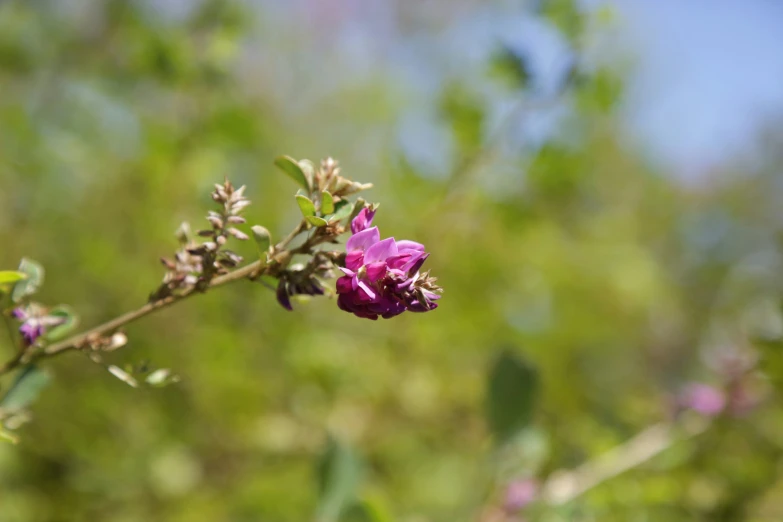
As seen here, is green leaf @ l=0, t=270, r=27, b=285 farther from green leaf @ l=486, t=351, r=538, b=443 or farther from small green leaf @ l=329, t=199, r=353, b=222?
green leaf @ l=486, t=351, r=538, b=443

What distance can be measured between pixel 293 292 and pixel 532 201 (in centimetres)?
77

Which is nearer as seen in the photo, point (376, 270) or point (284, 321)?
point (376, 270)

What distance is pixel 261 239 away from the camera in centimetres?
36

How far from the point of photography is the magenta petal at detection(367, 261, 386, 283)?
34 centimetres

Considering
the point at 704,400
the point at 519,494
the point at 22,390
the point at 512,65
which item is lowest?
the point at 22,390

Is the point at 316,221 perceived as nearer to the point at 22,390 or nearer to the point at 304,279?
the point at 304,279

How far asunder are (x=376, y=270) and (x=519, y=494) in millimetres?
607

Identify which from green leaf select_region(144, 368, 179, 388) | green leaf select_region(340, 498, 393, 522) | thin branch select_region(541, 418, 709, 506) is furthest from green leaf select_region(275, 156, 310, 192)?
thin branch select_region(541, 418, 709, 506)

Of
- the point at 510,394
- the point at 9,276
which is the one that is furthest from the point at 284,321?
the point at 9,276

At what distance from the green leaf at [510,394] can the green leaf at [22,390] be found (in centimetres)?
Result: 50

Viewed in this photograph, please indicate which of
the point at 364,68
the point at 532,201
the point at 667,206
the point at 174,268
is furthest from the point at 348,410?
the point at 667,206

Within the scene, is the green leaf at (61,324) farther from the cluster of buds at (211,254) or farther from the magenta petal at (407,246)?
the magenta petal at (407,246)

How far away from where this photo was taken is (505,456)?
2.73 ft

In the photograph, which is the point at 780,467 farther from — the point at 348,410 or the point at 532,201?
the point at 348,410
